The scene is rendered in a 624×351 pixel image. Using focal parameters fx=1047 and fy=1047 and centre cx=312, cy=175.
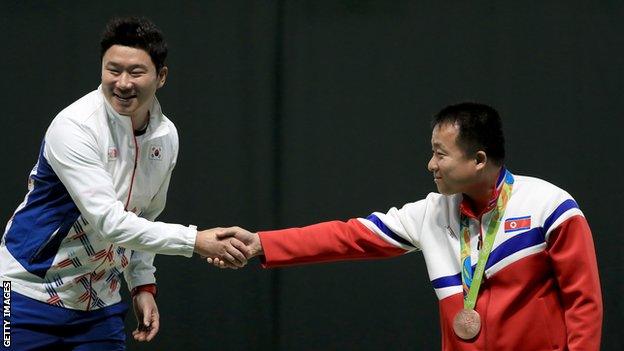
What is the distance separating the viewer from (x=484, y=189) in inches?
118

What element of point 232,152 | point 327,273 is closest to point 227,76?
point 232,152

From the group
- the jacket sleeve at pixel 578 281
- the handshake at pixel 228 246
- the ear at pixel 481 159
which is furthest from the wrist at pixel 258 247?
the jacket sleeve at pixel 578 281

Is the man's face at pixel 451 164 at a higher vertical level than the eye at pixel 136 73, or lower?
lower

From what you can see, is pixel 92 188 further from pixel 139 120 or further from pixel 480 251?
pixel 480 251

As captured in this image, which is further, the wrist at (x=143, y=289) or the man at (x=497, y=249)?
the wrist at (x=143, y=289)

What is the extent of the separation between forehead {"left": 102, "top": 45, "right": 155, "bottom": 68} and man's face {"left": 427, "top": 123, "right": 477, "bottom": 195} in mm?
919

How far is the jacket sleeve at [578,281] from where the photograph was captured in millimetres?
2805

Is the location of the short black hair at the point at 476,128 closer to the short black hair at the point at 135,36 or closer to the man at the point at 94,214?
the man at the point at 94,214

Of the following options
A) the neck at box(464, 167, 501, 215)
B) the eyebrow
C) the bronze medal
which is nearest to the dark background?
the eyebrow

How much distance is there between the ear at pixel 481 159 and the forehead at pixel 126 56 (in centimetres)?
104

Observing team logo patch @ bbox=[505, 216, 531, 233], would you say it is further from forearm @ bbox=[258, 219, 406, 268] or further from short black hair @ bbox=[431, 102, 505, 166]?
forearm @ bbox=[258, 219, 406, 268]

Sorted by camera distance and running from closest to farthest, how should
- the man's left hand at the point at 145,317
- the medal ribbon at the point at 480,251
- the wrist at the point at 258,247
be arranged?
the medal ribbon at the point at 480,251 → the wrist at the point at 258,247 → the man's left hand at the point at 145,317

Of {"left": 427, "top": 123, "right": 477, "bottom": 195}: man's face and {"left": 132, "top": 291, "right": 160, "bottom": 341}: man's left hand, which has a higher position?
{"left": 427, "top": 123, "right": 477, "bottom": 195}: man's face

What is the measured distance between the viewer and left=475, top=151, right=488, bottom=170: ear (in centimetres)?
299
